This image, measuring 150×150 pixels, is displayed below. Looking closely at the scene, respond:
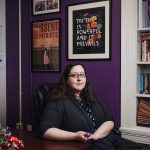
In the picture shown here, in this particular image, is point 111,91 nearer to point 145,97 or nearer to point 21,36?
point 145,97

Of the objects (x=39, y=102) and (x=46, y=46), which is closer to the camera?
(x=39, y=102)

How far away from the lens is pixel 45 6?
3.01 m

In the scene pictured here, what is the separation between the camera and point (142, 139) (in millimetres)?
2430

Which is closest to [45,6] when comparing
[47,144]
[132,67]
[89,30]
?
[89,30]

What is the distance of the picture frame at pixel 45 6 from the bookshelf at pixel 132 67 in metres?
0.83

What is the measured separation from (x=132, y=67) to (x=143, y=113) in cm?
Answer: 47

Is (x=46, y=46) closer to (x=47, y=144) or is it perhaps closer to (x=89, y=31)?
(x=89, y=31)

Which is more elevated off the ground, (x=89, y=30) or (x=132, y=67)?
(x=89, y=30)

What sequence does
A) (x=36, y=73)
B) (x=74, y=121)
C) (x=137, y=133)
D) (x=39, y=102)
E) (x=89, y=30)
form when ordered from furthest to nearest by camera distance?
(x=36, y=73) → (x=89, y=30) → (x=137, y=133) → (x=39, y=102) → (x=74, y=121)

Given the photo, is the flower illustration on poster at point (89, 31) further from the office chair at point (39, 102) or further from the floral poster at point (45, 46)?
the office chair at point (39, 102)

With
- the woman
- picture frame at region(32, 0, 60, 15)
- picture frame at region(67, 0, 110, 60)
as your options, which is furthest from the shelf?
picture frame at region(32, 0, 60, 15)

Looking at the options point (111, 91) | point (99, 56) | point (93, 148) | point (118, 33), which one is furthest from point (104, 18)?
point (93, 148)

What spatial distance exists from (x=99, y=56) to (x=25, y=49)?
1.05m

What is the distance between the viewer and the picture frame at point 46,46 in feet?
9.70
